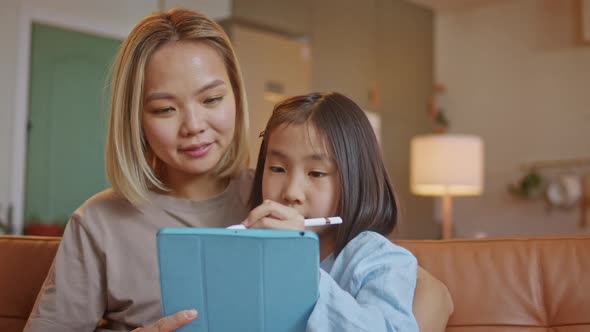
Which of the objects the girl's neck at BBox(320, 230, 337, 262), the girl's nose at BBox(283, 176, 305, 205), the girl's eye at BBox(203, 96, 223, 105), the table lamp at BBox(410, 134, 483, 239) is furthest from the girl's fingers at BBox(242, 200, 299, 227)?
the table lamp at BBox(410, 134, 483, 239)

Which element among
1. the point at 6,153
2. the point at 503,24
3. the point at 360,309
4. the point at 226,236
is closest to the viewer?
the point at 226,236

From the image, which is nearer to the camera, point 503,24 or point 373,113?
point 373,113

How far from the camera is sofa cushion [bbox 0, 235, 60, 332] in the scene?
154 centimetres

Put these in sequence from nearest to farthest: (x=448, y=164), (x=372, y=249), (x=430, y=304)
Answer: (x=372, y=249) → (x=430, y=304) → (x=448, y=164)

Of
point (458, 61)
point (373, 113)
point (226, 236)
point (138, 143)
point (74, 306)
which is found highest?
point (458, 61)

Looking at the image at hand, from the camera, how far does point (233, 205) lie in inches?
55.8

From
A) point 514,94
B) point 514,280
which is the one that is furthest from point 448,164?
point 514,280

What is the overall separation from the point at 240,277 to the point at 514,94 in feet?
18.7

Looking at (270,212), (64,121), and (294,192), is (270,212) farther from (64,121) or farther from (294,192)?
(64,121)

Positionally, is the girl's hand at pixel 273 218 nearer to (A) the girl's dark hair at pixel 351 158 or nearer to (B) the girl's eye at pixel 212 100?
(A) the girl's dark hair at pixel 351 158

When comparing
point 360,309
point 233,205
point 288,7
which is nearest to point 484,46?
point 288,7

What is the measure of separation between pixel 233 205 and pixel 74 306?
36cm

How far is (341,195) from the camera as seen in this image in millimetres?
1169

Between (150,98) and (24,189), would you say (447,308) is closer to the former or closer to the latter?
(150,98)
